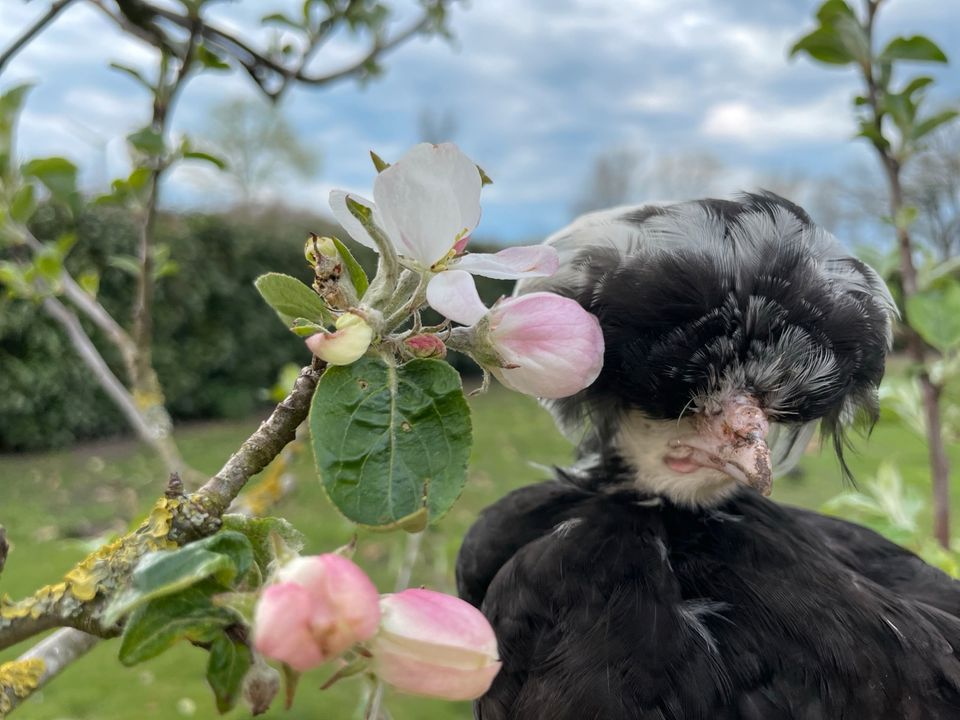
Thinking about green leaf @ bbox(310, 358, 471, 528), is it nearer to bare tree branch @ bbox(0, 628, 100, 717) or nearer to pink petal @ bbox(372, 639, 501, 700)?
pink petal @ bbox(372, 639, 501, 700)

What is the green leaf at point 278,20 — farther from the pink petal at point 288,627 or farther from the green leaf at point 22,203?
the pink petal at point 288,627

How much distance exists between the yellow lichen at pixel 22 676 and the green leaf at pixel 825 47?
5.28 ft

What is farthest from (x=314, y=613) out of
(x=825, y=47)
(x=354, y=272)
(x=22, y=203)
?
(x=825, y=47)

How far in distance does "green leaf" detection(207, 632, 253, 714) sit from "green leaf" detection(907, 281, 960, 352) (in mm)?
1407

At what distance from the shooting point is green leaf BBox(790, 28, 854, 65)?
1.42 m

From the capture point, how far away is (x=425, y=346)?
1.46 ft

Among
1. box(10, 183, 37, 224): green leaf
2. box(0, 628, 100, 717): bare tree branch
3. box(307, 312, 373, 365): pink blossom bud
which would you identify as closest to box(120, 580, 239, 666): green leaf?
box(307, 312, 373, 365): pink blossom bud

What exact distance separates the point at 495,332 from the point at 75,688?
3.24 metres

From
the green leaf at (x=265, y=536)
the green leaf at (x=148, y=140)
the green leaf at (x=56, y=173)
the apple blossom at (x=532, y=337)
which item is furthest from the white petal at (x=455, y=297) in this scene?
the green leaf at (x=56, y=173)

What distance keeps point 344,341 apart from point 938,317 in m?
1.40

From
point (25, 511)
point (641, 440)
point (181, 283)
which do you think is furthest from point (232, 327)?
point (641, 440)

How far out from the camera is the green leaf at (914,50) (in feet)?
4.45

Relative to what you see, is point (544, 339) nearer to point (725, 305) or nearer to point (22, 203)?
point (725, 305)

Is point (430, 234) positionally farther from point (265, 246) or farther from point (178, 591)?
point (265, 246)
